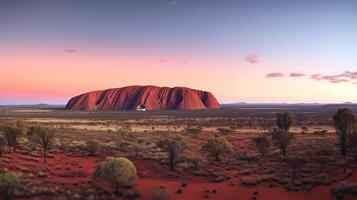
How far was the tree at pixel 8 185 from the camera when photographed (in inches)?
665

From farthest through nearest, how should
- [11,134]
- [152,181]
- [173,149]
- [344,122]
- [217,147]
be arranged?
[344,122]
[11,134]
[217,147]
[173,149]
[152,181]

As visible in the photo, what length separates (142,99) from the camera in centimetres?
16625

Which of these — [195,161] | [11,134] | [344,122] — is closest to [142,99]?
[11,134]

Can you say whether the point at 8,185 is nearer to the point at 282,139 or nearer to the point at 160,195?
the point at 160,195

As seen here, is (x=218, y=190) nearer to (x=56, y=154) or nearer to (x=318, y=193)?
(x=318, y=193)

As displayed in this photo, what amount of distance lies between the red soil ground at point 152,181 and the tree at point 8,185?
295 centimetres

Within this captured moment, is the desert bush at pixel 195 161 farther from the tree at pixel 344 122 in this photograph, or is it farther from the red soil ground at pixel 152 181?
the tree at pixel 344 122

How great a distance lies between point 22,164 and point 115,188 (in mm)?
8455

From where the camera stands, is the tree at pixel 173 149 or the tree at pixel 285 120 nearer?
the tree at pixel 173 149

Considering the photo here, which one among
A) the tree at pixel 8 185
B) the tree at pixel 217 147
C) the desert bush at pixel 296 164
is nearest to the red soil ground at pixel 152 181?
the desert bush at pixel 296 164

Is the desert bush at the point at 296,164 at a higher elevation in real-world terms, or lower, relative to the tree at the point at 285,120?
lower

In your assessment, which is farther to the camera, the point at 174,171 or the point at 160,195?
the point at 174,171

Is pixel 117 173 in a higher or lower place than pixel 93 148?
lower

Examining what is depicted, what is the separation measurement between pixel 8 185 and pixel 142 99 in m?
149
